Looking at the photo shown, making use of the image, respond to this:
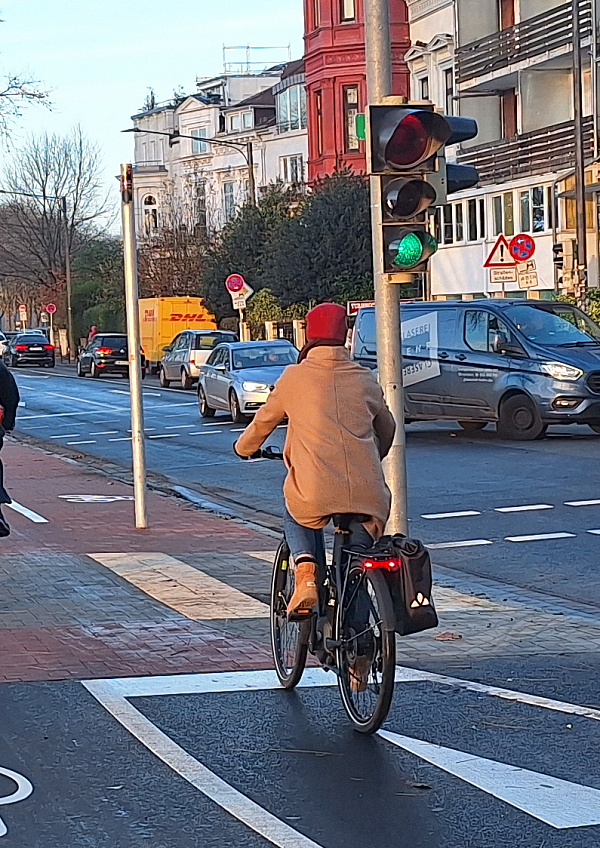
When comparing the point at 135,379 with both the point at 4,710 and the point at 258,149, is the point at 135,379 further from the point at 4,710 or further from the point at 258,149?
the point at 258,149

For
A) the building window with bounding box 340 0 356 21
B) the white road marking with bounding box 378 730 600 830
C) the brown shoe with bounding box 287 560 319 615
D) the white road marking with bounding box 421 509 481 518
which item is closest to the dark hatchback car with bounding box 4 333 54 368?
the building window with bounding box 340 0 356 21

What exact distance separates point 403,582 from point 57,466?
14.8m

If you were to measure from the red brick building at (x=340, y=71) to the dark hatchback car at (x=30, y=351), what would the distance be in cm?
1572

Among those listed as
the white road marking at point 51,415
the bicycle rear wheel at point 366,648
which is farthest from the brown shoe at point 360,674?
the white road marking at point 51,415

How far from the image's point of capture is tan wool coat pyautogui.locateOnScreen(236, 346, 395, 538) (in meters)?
6.55

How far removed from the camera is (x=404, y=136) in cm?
858

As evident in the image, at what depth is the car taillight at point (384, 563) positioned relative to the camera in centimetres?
628

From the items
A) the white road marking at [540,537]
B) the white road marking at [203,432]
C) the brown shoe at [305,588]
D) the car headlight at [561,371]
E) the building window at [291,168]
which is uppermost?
the building window at [291,168]

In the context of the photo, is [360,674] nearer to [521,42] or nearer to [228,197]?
[521,42]

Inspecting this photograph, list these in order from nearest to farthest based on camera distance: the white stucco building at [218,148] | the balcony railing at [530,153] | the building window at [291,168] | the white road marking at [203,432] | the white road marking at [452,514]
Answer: the white road marking at [452,514] < the white road marking at [203,432] < the balcony railing at [530,153] < the building window at [291,168] < the white stucco building at [218,148]

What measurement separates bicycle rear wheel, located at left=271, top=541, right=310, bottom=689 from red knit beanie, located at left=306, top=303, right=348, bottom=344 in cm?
103

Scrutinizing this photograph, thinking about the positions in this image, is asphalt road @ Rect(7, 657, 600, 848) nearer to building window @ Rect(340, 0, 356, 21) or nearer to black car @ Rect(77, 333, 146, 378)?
black car @ Rect(77, 333, 146, 378)

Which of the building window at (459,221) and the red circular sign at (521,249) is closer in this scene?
the red circular sign at (521,249)

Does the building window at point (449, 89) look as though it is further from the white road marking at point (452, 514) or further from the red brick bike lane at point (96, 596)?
the white road marking at point (452, 514)
